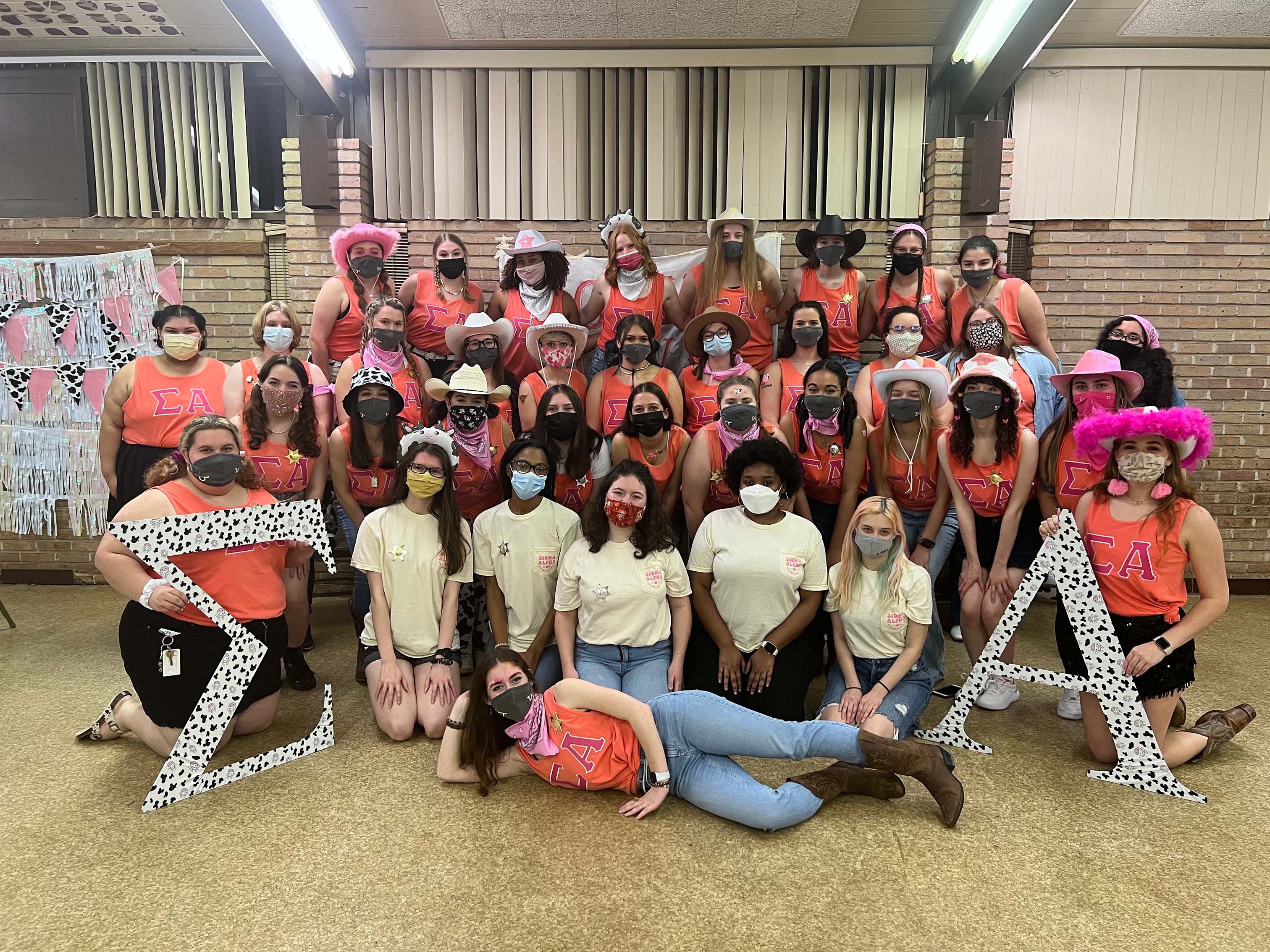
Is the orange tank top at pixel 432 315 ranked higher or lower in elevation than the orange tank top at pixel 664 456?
higher

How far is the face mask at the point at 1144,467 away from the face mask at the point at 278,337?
12.9 feet

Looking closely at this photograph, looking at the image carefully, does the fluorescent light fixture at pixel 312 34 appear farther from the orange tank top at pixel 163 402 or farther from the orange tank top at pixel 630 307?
the orange tank top at pixel 630 307

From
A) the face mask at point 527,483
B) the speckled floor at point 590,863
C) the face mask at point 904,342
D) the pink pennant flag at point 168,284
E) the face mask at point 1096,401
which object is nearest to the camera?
the speckled floor at point 590,863

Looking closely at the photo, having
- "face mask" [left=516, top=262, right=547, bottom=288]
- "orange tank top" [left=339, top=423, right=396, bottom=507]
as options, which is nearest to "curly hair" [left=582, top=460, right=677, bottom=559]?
"orange tank top" [left=339, top=423, right=396, bottom=507]

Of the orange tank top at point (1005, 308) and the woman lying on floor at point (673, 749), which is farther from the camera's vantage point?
the orange tank top at point (1005, 308)

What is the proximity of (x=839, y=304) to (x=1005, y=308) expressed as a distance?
35.8 inches

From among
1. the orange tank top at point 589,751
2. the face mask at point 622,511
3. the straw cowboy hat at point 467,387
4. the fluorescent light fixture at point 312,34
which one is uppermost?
the fluorescent light fixture at point 312,34

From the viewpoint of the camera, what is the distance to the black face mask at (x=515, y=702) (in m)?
2.74

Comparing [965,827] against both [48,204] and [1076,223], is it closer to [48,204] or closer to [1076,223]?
[1076,223]

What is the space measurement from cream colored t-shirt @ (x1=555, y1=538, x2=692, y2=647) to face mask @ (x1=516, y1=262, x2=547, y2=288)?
71.2 inches

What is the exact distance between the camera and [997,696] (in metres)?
3.81

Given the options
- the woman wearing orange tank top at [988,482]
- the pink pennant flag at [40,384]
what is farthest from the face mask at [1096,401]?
the pink pennant flag at [40,384]

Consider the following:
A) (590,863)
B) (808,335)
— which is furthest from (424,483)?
(808,335)

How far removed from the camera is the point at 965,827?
2.77 metres
